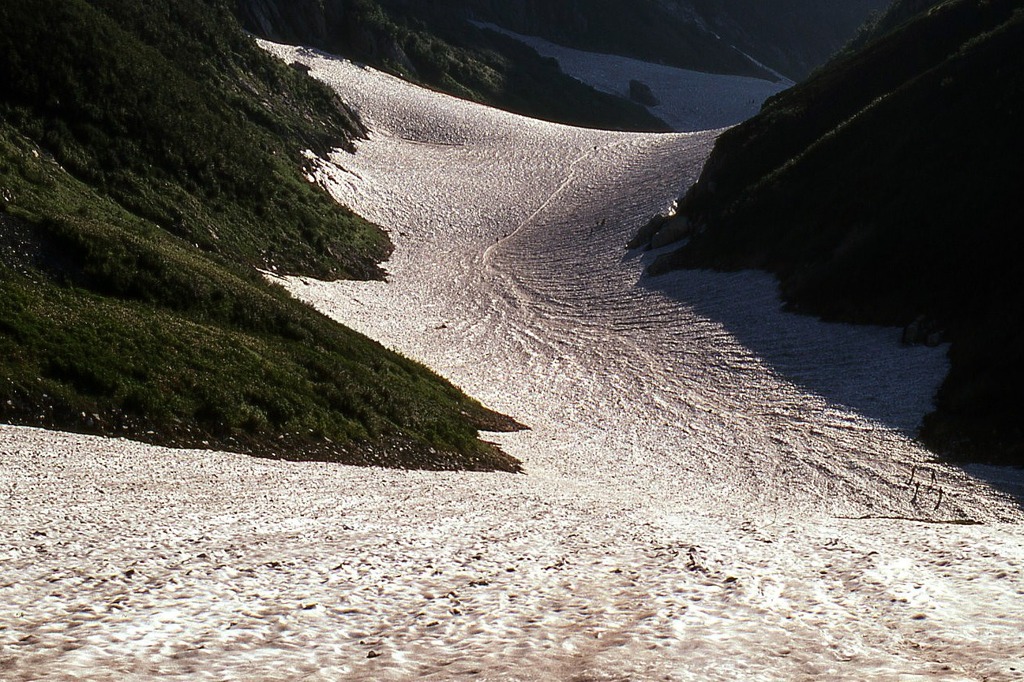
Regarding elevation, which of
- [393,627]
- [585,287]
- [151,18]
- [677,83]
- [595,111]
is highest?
[677,83]

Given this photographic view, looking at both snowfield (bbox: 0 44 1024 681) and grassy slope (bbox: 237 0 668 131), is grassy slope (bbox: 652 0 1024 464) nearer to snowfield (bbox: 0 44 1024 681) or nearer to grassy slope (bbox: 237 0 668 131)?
snowfield (bbox: 0 44 1024 681)

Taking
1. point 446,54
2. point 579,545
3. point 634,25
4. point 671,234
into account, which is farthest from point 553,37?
point 579,545

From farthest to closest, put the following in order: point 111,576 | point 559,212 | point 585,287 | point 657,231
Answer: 1. point 559,212
2. point 657,231
3. point 585,287
4. point 111,576

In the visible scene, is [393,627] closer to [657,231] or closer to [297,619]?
[297,619]

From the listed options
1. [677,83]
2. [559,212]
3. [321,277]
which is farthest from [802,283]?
[677,83]

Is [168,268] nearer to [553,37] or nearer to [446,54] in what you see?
[446,54]

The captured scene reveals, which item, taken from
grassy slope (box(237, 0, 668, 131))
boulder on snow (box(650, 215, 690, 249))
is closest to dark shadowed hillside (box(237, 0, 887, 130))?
grassy slope (box(237, 0, 668, 131))
